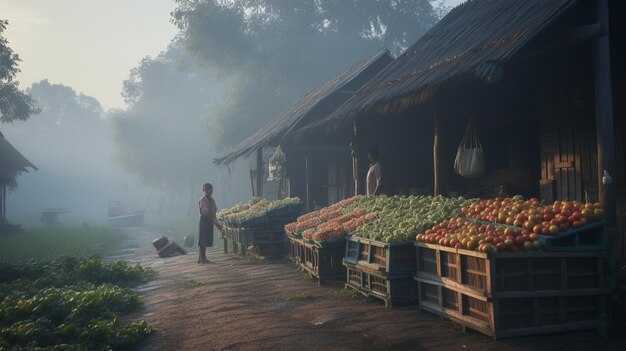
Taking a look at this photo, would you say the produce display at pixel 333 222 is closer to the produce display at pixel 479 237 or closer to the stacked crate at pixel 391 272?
the stacked crate at pixel 391 272

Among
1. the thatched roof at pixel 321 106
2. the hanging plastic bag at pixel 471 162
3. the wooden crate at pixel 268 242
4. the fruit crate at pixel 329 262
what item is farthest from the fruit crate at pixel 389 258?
the thatched roof at pixel 321 106

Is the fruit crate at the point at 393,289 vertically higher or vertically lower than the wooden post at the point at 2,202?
lower

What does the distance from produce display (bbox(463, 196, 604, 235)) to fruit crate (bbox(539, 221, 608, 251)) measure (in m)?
0.06

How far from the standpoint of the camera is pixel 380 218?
836 centimetres

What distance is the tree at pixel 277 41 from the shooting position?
35.9 m

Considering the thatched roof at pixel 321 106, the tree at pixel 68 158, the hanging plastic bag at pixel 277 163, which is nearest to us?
the thatched roof at pixel 321 106

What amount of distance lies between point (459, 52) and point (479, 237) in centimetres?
525

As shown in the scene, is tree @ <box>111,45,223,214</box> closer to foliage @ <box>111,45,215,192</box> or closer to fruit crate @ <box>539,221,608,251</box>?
foliage @ <box>111,45,215,192</box>

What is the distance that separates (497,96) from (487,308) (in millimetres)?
6716

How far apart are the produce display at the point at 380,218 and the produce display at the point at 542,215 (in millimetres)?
712

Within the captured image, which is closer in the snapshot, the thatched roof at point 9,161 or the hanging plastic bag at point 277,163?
the hanging plastic bag at point 277,163

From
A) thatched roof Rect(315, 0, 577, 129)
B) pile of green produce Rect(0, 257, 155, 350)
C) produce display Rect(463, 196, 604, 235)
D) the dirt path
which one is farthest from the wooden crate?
produce display Rect(463, 196, 604, 235)

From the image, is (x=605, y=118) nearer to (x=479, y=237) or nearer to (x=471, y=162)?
(x=479, y=237)

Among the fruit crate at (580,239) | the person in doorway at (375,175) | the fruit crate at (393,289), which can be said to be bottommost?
the fruit crate at (393,289)
